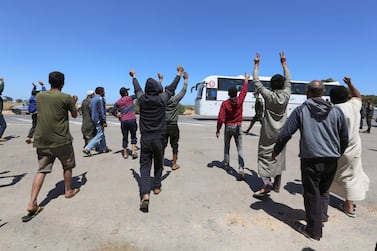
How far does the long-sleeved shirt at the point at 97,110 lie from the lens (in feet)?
20.8

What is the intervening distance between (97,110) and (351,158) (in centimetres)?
574

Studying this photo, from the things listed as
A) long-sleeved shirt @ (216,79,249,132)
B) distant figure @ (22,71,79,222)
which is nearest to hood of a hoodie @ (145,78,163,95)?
distant figure @ (22,71,79,222)

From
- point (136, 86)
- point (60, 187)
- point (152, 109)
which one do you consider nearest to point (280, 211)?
point (152, 109)

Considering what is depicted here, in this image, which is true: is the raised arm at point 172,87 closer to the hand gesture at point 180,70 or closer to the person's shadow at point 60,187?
the hand gesture at point 180,70

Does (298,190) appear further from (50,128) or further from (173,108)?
(50,128)

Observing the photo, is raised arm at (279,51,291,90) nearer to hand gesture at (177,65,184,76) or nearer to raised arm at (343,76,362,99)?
raised arm at (343,76,362,99)

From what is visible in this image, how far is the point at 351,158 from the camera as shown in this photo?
3301 mm

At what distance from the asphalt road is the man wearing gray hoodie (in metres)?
0.39

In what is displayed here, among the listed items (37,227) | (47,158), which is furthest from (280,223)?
(47,158)

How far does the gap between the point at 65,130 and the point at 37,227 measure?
1309mm

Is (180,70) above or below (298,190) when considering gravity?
above

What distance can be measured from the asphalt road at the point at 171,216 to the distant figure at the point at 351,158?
323 mm

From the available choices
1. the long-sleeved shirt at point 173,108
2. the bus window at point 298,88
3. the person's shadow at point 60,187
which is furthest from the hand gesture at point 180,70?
the bus window at point 298,88

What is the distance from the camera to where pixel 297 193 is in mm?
4246
